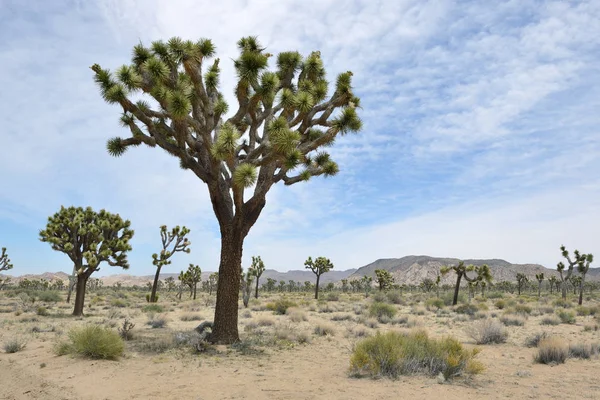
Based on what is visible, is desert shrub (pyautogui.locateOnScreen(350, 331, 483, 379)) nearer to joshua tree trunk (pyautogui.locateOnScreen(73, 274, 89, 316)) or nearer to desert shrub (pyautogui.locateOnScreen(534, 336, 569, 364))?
desert shrub (pyautogui.locateOnScreen(534, 336, 569, 364))

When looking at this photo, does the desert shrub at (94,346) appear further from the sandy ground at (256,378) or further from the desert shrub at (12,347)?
the desert shrub at (12,347)

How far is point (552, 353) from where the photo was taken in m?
9.51

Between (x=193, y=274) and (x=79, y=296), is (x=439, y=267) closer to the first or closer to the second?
(x=193, y=274)

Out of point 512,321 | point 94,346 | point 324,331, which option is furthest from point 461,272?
point 94,346

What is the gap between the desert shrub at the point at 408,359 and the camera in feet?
24.8

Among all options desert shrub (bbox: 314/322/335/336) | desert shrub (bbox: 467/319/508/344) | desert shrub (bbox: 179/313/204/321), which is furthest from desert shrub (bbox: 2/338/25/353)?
desert shrub (bbox: 467/319/508/344)

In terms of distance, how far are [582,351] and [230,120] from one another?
1081 centimetres

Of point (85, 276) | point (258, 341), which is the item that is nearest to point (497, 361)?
point (258, 341)

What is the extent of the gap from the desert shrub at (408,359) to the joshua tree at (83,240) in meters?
16.6

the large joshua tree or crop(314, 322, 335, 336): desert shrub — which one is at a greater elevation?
the large joshua tree

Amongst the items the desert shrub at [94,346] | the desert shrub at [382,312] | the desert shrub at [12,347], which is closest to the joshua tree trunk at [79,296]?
the desert shrub at [12,347]

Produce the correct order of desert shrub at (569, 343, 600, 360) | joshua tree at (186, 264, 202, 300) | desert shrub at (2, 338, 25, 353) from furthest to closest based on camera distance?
joshua tree at (186, 264, 202, 300)
desert shrub at (2, 338, 25, 353)
desert shrub at (569, 343, 600, 360)

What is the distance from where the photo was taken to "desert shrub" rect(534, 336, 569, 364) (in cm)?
Result: 946

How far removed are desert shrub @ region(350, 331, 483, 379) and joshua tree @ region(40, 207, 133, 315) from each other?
16612mm
